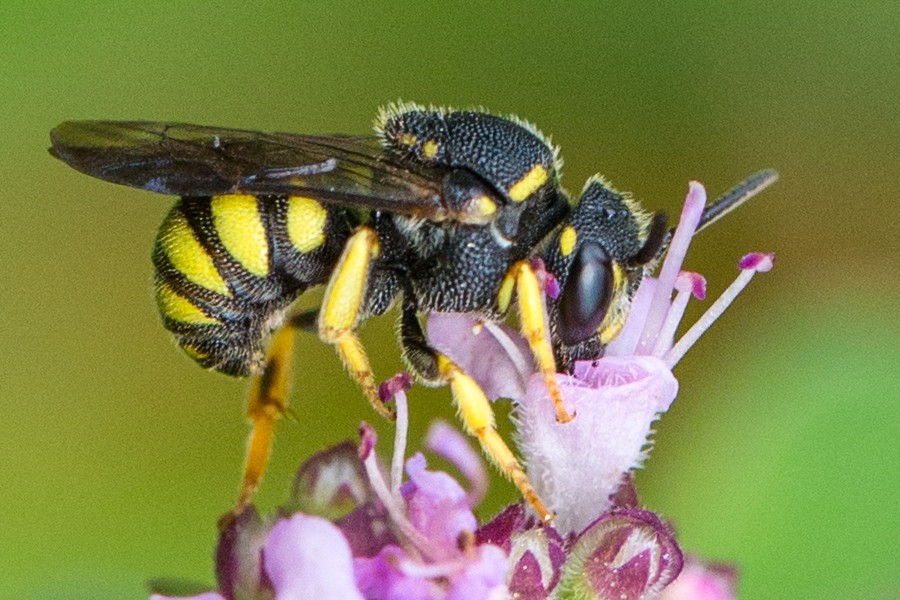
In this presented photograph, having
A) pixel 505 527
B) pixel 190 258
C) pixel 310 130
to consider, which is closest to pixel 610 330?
pixel 505 527

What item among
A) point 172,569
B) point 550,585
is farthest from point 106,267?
point 550,585

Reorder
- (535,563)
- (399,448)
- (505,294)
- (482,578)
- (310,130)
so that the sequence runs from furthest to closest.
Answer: (310,130), (505,294), (399,448), (535,563), (482,578)

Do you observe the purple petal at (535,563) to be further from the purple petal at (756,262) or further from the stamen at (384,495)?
the purple petal at (756,262)

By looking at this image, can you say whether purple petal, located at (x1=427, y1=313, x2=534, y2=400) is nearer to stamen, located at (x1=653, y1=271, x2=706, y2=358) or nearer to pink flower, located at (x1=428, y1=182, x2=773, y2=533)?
pink flower, located at (x1=428, y1=182, x2=773, y2=533)

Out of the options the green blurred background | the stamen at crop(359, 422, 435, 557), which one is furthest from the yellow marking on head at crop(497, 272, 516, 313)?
the green blurred background

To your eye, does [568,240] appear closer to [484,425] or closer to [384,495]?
[484,425]

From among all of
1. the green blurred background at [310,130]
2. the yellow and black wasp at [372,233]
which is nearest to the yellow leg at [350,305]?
the yellow and black wasp at [372,233]

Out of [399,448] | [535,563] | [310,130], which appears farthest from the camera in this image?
[310,130]
